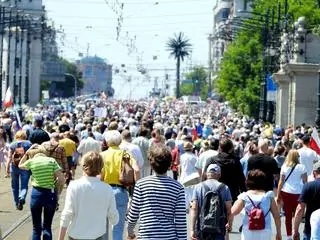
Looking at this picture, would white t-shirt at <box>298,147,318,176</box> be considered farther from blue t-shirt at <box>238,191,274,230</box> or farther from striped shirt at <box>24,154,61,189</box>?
blue t-shirt at <box>238,191,274,230</box>

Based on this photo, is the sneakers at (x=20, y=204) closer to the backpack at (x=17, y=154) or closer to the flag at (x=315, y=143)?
the backpack at (x=17, y=154)

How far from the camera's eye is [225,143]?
19453mm

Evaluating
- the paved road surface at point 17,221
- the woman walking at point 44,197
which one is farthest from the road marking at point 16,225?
the woman walking at point 44,197

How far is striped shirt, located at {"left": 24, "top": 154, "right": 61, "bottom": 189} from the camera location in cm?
1814

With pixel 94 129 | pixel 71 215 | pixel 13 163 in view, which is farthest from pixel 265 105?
pixel 71 215

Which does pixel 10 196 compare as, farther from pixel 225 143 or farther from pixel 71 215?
pixel 71 215

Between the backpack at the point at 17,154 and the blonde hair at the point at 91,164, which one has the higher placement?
the blonde hair at the point at 91,164

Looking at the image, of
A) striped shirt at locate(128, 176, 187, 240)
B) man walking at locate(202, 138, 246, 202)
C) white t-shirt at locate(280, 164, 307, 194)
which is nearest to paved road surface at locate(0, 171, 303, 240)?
white t-shirt at locate(280, 164, 307, 194)

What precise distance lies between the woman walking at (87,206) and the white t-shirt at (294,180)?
7.88 meters

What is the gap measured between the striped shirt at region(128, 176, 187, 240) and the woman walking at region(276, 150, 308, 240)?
316 inches

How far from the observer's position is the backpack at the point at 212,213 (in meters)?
15.1

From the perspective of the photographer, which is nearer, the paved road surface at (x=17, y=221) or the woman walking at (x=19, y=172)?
the paved road surface at (x=17, y=221)

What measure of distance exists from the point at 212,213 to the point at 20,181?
38.4ft

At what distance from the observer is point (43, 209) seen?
18172 mm
